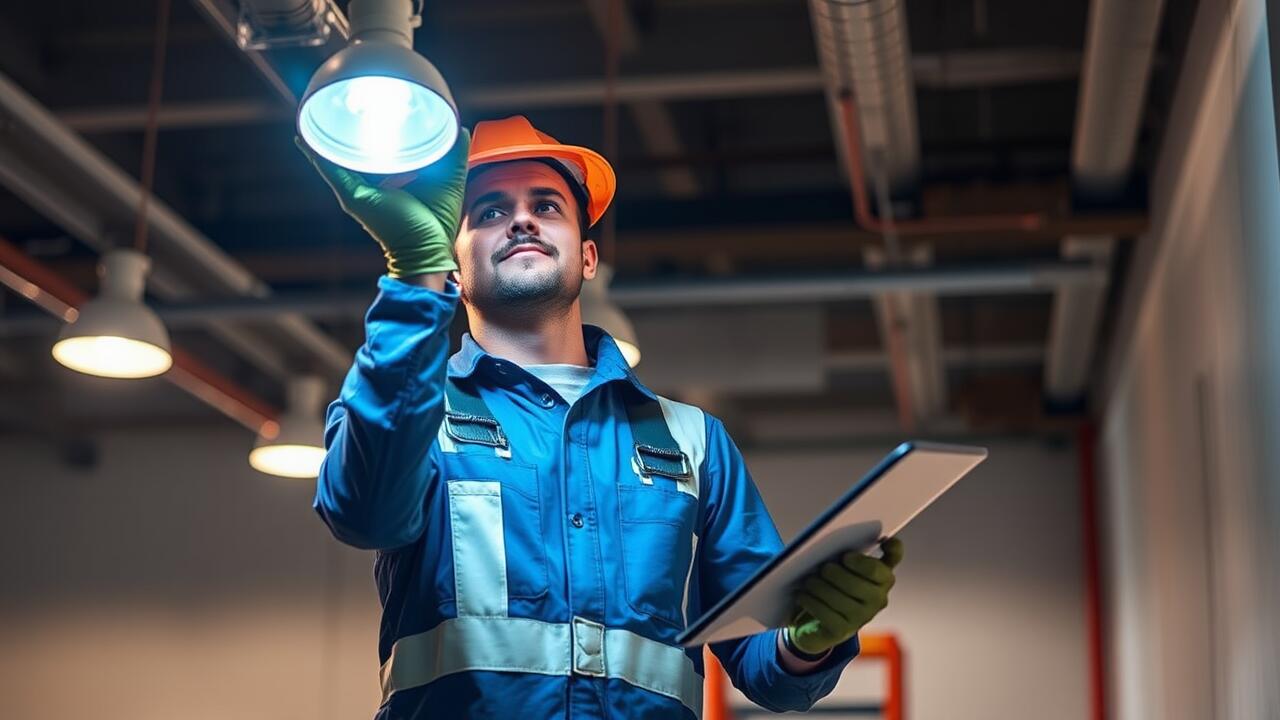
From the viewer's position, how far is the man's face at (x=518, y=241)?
7.09 feet

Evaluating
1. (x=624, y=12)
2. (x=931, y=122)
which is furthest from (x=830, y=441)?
(x=624, y=12)

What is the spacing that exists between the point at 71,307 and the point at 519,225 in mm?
3593

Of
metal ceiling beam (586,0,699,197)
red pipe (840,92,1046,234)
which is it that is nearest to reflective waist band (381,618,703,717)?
metal ceiling beam (586,0,699,197)

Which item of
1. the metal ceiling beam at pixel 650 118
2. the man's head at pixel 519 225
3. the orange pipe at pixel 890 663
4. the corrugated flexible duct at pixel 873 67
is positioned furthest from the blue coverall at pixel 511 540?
the orange pipe at pixel 890 663

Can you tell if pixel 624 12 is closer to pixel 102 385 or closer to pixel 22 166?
pixel 22 166

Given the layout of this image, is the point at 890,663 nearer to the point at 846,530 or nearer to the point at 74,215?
the point at 74,215

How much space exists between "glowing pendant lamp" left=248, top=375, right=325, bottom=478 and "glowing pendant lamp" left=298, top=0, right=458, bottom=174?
4.08 m

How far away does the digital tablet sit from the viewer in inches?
67.4

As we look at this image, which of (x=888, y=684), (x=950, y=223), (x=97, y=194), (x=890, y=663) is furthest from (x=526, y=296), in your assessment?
(x=888, y=684)

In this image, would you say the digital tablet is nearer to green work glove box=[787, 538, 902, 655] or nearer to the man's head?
green work glove box=[787, 538, 902, 655]

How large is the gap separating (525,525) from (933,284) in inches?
151

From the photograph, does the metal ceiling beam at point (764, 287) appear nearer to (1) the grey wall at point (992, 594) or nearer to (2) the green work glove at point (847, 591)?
(1) the grey wall at point (992, 594)

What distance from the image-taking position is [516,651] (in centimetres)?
190

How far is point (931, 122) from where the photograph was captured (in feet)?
22.2
